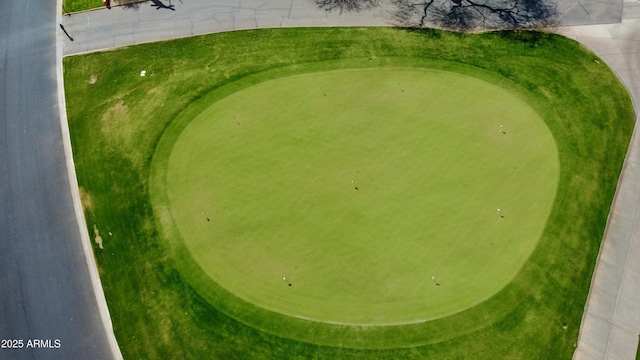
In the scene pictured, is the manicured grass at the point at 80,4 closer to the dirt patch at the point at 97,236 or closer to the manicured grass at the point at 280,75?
the manicured grass at the point at 280,75

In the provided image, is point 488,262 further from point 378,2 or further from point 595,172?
point 378,2

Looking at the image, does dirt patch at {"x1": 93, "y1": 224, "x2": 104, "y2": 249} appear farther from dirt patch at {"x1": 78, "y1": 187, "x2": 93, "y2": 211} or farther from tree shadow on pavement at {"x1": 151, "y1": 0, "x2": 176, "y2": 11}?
tree shadow on pavement at {"x1": 151, "y1": 0, "x2": 176, "y2": 11}

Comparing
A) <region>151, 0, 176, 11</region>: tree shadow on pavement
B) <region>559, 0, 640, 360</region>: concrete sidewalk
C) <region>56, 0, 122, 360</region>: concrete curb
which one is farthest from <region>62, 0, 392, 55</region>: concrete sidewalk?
<region>559, 0, 640, 360</region>: concrete sidewalk

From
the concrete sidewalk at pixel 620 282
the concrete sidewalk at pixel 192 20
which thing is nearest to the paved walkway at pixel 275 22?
the concrete sidewalk at pixel 192 20

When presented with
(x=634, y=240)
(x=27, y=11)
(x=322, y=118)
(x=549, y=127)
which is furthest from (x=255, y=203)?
(x=27, y=11)

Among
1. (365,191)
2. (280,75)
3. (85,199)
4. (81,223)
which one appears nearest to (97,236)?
(81,223)

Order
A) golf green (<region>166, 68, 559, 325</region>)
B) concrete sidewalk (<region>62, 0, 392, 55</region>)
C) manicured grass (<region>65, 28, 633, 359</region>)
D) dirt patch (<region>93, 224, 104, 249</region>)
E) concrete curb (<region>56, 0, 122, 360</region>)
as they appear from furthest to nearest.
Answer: concrete sidewalk (<region>62, 0, 392, 55</region>)
dirt patch (<region>93, 224, 104, 249</region>)
golf green (<region>166, 68, 559, 325</region>)
concrete curb (<region>56, 0, 122, 360</region>)
manicured grass (<region>65, 28, 633, 359</region>)
